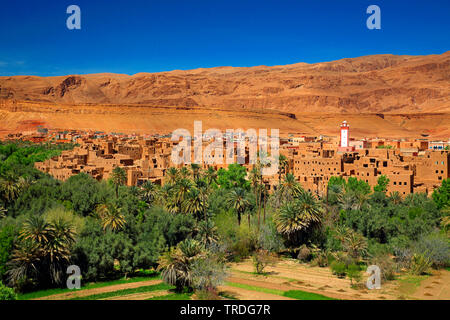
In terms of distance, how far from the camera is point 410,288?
25.2 m

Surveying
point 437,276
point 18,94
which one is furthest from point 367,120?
point 18,94

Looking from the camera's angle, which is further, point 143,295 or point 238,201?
point 238,201

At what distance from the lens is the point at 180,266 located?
923 inches

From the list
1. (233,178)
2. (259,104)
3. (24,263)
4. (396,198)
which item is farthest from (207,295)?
(259,104)

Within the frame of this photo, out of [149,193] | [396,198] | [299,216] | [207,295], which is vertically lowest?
[207,295]

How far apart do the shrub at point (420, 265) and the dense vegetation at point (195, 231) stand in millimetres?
83

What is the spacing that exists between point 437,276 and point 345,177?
64.7 feet

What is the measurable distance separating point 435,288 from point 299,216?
9567 millimetres

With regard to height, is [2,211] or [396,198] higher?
[2,211]

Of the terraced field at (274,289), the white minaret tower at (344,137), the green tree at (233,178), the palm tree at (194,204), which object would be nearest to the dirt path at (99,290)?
the terraced field at (274,289)

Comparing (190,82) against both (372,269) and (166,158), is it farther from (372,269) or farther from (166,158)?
(372,269)

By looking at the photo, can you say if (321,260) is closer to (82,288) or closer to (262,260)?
(262,260)

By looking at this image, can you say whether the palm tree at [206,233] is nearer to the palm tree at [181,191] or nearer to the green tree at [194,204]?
the green tree at [194,204]

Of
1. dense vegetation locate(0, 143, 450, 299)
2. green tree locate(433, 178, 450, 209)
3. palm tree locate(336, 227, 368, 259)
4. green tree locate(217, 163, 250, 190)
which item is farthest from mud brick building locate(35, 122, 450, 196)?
palm tree locate(336, 227, 368, 259)
